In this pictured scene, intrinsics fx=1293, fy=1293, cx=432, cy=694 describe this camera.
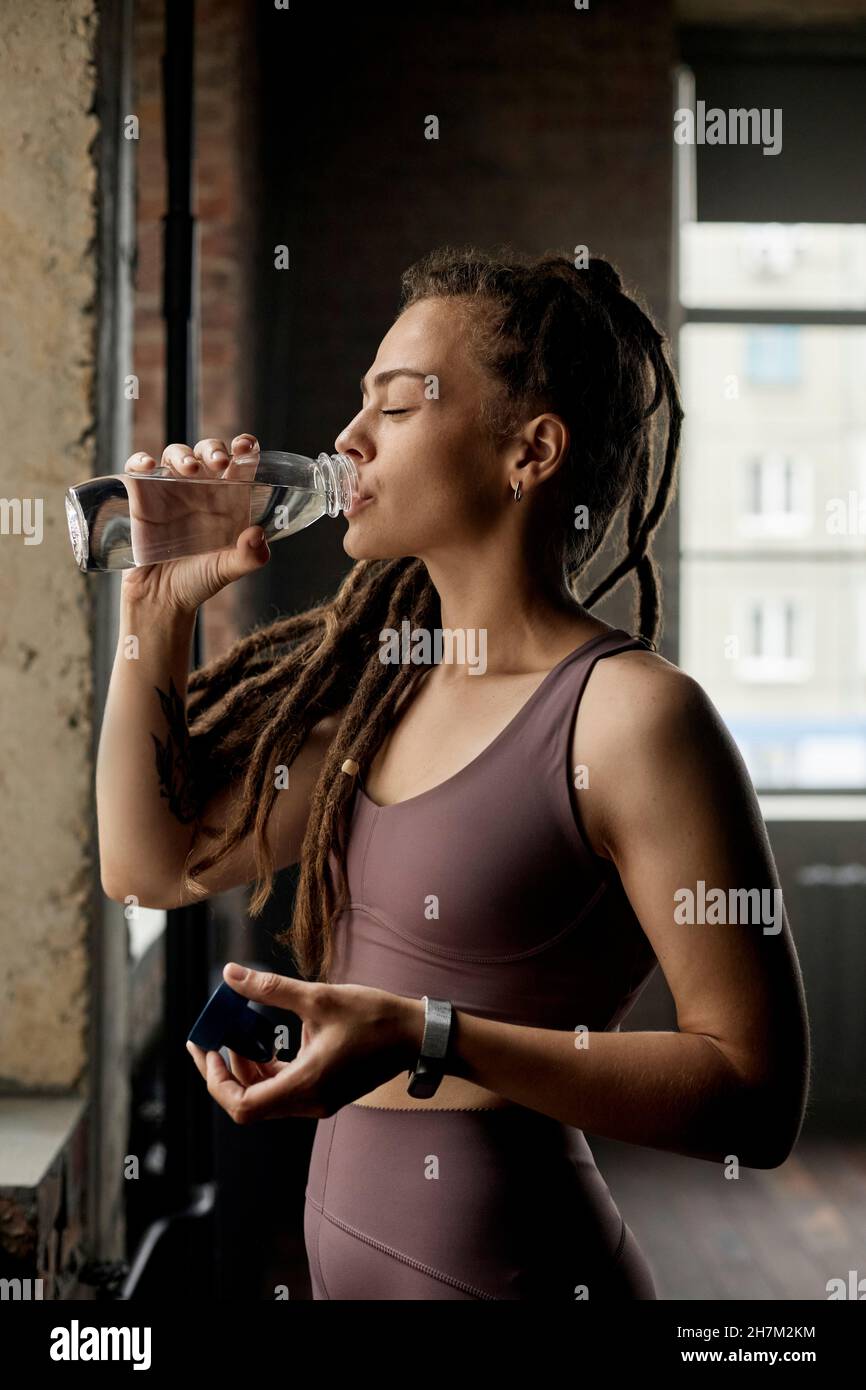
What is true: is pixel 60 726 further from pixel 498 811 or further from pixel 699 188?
pixel 699 188

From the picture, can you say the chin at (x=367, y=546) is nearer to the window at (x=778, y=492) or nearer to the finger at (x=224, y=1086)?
the finger at (x=224, y=1086)

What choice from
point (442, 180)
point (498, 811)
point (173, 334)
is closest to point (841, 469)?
point (442, 180)

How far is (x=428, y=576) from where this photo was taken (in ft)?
3.50

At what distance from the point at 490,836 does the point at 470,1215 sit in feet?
0.85

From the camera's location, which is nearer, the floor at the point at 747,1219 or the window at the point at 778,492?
the floor at the point at 747,1219

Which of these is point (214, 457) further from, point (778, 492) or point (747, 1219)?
point (778, 492)

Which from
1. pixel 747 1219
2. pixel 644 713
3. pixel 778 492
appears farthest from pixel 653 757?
pixel 778 492

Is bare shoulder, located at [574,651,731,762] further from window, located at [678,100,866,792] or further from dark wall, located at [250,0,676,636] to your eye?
window, located at [678,100,866,792]

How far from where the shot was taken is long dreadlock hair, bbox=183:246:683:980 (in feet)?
3.04

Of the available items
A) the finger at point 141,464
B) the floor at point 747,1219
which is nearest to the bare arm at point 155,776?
the finger at point 141,464

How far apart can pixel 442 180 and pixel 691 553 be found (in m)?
1.25

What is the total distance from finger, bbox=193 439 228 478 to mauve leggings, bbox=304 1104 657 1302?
1.55 feet

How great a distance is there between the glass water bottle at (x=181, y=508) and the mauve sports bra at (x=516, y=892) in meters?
0.24

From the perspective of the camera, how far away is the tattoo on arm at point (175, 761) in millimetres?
1011
